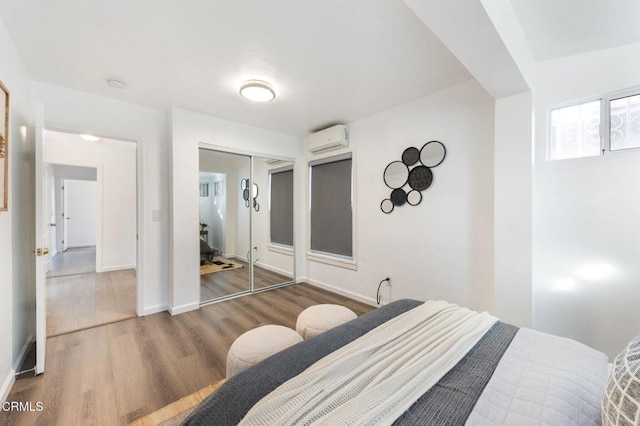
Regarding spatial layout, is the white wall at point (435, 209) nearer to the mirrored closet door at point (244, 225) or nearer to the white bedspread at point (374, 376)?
the white bedspread at point (374, 376)

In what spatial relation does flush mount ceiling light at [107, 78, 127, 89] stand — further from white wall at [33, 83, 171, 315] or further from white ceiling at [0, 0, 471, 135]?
white wall at [33, 83, 171, 315]

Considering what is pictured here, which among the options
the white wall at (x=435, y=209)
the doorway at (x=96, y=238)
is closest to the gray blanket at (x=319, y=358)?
the white wall at (x=435, y=209)

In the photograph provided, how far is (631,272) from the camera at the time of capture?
5.56 feet

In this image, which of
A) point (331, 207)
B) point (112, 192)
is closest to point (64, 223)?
point (112, 192)

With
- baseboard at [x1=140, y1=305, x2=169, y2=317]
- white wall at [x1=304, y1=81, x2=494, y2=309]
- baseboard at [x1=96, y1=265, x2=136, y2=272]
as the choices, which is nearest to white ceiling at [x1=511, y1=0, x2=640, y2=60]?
white wall at [x1=304, y1=81, x2=494, y2=309]

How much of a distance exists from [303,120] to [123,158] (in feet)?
13.4

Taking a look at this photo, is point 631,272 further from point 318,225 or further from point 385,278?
point 318,225

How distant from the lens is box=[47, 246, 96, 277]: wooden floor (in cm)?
448

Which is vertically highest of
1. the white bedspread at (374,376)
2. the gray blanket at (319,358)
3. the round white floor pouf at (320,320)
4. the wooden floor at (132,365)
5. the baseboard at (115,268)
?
the white bedspread at (374,376)

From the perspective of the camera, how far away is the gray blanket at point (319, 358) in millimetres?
777

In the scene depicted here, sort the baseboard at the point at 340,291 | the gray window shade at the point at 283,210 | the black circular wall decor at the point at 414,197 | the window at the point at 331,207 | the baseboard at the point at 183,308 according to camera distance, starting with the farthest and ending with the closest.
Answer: the gray window shade at the point at 283,210
the window at the point at 331,207
the baseboard at the point at 340,291
the baseboard at the point at 183,308
the black circular wall decor at the point at 414,197

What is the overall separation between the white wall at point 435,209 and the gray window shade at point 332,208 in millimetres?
226

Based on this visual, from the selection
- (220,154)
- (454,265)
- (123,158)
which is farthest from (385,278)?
(123,158)

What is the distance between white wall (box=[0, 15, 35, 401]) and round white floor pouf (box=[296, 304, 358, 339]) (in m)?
1.86
